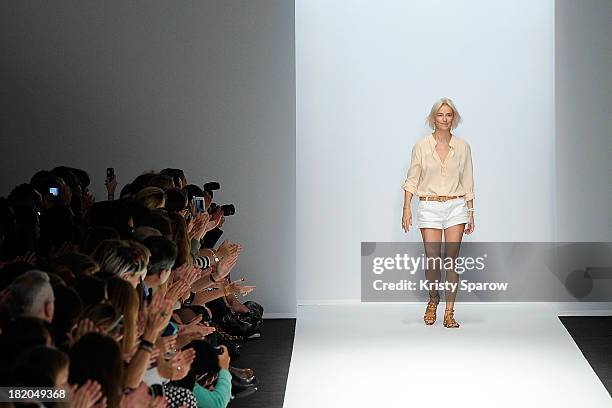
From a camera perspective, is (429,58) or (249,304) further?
(429,58)

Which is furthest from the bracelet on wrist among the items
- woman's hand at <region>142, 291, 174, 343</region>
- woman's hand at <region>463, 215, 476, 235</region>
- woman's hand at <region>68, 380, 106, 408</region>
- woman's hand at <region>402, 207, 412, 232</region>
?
woman's hand at <region>463, 215, 476, 235</region>

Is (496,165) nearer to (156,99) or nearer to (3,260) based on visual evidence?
(156,99)

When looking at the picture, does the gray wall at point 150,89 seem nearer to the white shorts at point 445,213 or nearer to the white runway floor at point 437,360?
the white shorts at point 445,213

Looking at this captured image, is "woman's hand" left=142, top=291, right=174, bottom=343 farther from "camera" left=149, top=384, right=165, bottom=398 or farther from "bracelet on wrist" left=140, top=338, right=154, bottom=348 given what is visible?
"camera" left=149, top=384, right=165, bottom=398

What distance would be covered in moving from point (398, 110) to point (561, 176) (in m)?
1.23

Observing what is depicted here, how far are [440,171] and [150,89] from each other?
2.00 metres

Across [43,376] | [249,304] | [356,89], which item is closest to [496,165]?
[356,89]

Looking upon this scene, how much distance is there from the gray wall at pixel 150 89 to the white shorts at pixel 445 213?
1014 millimetres

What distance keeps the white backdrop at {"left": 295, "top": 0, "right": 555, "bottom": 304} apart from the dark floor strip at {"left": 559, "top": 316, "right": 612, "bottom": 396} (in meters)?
0.80

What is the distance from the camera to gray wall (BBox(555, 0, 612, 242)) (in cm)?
728

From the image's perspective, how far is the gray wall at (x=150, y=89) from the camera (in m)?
7.23

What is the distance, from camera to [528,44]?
7.67 m

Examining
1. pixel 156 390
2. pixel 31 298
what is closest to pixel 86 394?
pixel 31 298

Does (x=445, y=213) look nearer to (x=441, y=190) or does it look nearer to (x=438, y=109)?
(x=441, y=190)
